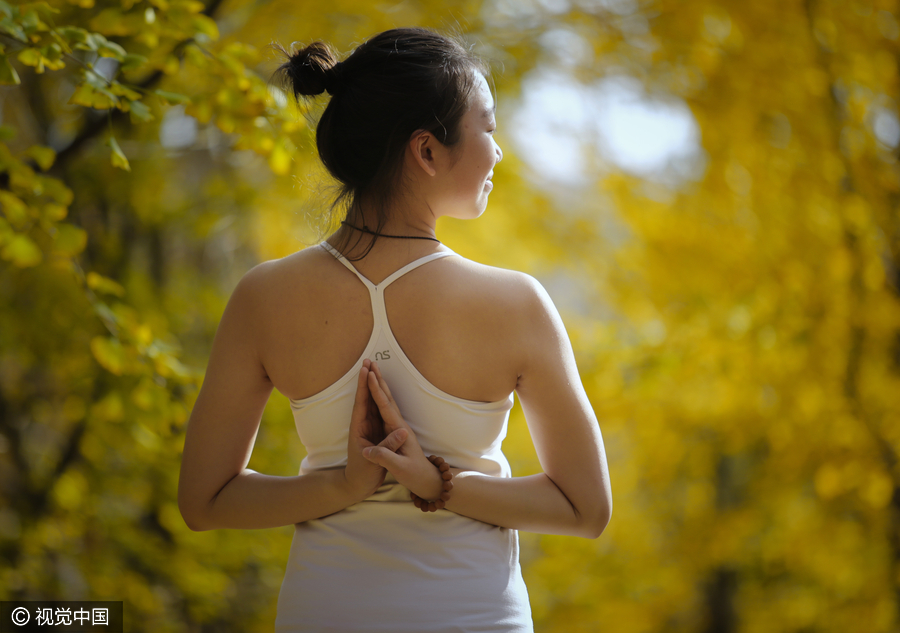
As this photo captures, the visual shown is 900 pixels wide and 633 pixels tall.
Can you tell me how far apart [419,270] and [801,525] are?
328 centimetres

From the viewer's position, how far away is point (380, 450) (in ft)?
3.05

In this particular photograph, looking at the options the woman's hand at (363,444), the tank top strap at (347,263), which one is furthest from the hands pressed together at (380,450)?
the tank top strap at (347,263)

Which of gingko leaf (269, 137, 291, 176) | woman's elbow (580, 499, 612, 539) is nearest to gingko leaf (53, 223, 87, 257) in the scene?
gingko leaf (269, 137, 291, 176)

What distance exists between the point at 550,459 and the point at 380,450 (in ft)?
0.98

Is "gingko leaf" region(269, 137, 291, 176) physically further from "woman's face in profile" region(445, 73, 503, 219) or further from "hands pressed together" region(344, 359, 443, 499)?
"hands pressed together" region(344, 359, 443, 499)

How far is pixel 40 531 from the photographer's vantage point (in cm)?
311

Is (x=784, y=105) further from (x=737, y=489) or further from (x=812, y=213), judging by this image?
(x=737, y=489)

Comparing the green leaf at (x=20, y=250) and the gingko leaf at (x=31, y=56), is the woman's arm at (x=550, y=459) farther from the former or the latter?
the green leaf at (x=20, y=250)

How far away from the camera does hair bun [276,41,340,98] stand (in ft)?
3.63

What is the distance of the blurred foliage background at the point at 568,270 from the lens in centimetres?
187

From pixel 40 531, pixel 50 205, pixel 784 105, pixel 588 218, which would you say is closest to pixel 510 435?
pixel 588 218

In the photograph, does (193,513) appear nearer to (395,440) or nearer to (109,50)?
(395,440)

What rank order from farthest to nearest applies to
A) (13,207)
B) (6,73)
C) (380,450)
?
(13,207) → (6,73) → (380,450)

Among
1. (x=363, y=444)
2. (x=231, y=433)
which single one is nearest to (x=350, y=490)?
(x=363, y=444)
